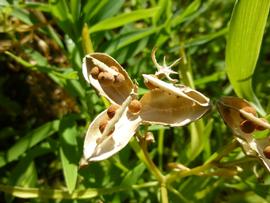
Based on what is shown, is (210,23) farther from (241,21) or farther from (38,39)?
(241,21)

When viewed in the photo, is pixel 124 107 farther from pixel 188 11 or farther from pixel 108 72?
pixel 188 11

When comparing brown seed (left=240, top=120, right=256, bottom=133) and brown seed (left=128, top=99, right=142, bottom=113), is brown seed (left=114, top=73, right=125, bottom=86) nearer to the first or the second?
brown seed (left=128, top=99, right=142, bottom=113)

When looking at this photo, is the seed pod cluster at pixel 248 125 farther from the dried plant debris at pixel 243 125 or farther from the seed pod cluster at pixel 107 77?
the seed pod cluster at pixel 107 77

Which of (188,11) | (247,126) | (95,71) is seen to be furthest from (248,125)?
(188,11)

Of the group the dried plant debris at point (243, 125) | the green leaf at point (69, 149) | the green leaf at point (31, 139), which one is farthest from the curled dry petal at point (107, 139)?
the green leaf at point (31, 139)

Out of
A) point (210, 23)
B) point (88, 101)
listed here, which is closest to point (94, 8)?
point (88, 101)

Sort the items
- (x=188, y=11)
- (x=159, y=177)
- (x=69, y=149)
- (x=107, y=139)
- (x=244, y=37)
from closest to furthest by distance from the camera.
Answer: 1. (x=107, y=139)
2. (x=244, y=37)
3. (x=159, y=177)
4. (x=69, y=149)
5. (x=188, y=11)
